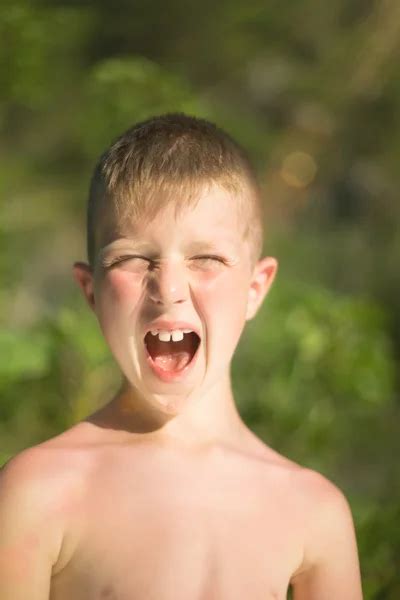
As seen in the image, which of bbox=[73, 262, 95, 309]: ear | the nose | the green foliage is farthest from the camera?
the green foliage

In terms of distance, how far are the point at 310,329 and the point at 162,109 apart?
19.7 inches

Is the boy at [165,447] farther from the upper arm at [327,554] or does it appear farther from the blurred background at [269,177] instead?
the blurred background at [269,177]

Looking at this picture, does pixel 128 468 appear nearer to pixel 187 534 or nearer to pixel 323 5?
pixel 187 534

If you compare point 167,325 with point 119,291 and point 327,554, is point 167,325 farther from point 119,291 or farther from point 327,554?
point 327,554

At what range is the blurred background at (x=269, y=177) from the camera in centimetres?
190

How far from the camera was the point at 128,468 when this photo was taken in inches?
33.7

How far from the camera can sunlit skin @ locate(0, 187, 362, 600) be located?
32.4 inches

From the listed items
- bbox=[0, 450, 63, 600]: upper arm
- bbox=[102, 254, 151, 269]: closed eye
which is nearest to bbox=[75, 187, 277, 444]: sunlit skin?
bbox=[102, 254, 151, 269]: closed eye

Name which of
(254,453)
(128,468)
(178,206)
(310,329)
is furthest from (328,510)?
(310,329)

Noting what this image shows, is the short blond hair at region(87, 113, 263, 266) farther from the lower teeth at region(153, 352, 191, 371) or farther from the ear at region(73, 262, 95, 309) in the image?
the lower teeth at region(153, 352, 191, 371)

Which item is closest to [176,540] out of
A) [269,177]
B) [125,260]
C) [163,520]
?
[163,520]

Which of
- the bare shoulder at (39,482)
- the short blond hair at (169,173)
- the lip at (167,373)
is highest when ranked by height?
the short blond hair at (169,173)

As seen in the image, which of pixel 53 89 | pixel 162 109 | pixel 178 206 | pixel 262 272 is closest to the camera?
pixel 178 206

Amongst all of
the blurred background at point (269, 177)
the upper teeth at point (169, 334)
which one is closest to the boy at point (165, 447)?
the upper teeth at point (169, 334)
